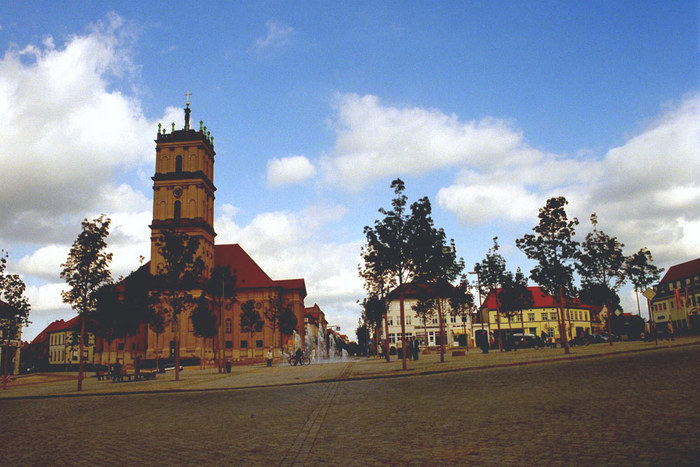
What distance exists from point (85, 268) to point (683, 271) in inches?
4111

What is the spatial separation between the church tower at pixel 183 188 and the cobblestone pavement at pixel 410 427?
7148 centimetres

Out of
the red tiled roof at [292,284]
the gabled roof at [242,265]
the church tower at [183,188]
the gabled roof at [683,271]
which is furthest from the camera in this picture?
the red tiled roof at [292,284]

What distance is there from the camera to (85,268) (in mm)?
30844

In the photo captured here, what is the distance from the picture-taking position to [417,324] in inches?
4441

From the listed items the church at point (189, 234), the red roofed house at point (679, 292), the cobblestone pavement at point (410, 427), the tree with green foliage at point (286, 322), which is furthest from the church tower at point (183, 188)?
the red roofed house at point (679, 292)

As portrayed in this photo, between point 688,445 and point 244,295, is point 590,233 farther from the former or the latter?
point 244,295

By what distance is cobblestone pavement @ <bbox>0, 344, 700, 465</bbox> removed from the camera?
8.02 meters

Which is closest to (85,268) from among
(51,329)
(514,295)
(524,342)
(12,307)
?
(12,307)

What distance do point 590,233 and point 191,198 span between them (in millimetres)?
62466

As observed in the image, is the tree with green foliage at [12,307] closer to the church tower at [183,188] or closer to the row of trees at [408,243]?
the row of trees at [408,243]

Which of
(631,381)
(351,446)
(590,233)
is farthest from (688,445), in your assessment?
(590,233)

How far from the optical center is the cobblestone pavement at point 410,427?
8016mm

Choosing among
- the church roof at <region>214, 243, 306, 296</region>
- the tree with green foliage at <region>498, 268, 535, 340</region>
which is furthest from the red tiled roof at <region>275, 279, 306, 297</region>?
the tree with green foliage at <region>498, 268, 535, 340</region>

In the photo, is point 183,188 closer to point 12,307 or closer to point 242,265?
point 242,265
